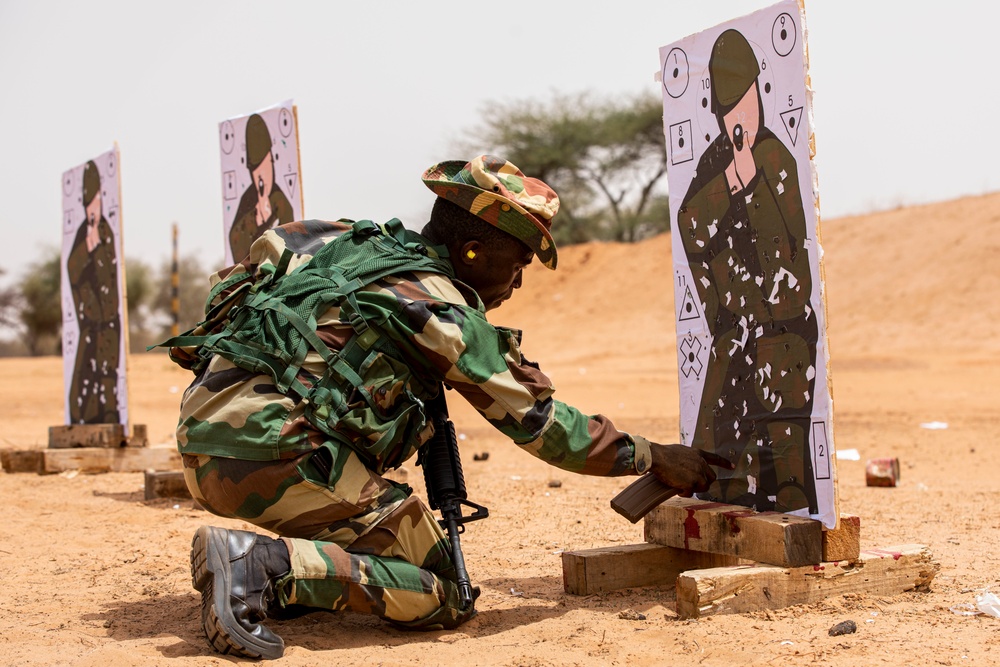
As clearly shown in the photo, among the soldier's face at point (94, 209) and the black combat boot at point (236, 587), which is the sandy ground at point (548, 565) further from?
the soldier's face at point (94, 209)

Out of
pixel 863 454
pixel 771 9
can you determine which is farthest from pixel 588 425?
pixel 863 454

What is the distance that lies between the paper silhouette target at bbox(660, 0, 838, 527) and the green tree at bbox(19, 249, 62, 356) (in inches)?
1294

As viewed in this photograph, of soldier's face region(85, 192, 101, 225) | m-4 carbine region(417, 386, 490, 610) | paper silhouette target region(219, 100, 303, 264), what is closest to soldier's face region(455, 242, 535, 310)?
m-4 carbine region(417, 386, 490, 610)

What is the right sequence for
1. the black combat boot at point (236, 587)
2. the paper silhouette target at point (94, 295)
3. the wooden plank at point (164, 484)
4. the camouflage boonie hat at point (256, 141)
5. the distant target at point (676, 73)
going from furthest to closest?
the paper silhouette target at point (94, 295) < the camouflage boonie hat at point (256, 141) < the wooden plank at point (164, 484) < the distant target at point (676, 73) < the black combat boot at point (236, 587)

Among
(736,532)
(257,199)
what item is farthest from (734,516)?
(257,199)

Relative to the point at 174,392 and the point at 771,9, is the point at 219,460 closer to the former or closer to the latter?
the point at 771,9

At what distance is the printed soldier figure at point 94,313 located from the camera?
7.25 m

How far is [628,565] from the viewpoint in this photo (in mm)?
3742

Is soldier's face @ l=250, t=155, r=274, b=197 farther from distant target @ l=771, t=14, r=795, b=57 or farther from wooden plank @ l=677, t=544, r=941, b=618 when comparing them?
wooden plank @ l=677, t=544, r=941, b=618

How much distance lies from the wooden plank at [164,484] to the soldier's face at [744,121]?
369 cm

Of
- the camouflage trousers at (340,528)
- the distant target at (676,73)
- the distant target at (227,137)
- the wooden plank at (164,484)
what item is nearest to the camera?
the camouflage trousers at (340,528)

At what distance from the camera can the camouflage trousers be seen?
3.01 metres

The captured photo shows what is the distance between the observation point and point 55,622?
3.32 meters

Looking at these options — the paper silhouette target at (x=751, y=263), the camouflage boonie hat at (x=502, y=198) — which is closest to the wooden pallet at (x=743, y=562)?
the paper silhouette target at (x=751, y=263)
